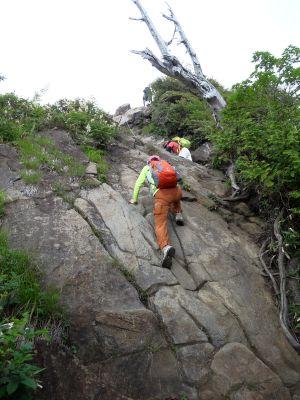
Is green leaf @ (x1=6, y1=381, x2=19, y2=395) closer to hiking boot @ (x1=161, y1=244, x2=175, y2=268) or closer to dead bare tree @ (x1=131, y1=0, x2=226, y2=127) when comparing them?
hiking boot @ (x1=161, y1=244, x2=175, y2=268)

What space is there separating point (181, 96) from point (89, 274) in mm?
12702

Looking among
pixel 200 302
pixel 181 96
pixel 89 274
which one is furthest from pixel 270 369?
pixel 181 96

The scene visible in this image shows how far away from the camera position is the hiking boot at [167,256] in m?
6.89

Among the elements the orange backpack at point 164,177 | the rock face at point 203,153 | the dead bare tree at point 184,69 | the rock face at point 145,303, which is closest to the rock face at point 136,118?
the dead bare tree at point 184,69

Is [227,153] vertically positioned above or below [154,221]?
above

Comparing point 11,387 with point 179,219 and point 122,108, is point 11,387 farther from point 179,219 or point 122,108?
point 122,108

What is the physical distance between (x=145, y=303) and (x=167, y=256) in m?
1.03

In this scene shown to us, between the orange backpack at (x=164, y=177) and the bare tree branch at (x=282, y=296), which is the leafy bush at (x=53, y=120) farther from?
the bare tree branch at (x=282, y=296)

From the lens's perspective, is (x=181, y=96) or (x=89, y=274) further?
(x=181, y=96)

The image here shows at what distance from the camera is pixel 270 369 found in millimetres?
5852

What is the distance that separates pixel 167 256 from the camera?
22.6 ft

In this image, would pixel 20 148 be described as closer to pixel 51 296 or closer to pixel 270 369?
pixel 51 296

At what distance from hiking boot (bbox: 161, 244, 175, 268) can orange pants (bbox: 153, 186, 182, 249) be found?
172 mm

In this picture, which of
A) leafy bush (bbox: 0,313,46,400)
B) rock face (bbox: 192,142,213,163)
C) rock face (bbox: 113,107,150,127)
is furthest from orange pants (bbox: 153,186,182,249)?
rock face (bbox: 113,107,150,127)
